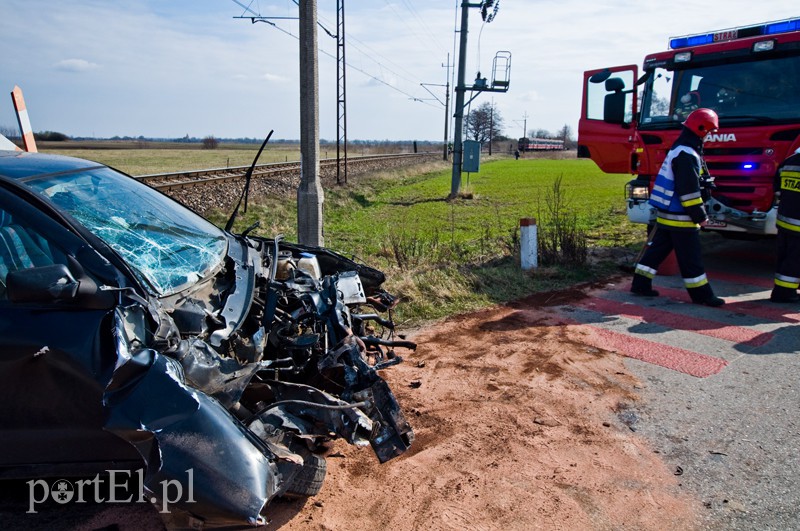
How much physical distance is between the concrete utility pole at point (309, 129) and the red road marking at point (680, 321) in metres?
3.53

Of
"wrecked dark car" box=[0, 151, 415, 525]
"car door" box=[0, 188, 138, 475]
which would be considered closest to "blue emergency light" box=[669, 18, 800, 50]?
"wrecked dark car" box=[0, 151, 415, 525]

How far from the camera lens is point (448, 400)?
173 inches

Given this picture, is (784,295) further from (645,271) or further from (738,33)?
(738,33)

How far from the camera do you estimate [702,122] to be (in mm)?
6523

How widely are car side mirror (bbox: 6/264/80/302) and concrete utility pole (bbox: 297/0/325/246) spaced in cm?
482

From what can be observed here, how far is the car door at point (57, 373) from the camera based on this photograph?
2488 millimetres

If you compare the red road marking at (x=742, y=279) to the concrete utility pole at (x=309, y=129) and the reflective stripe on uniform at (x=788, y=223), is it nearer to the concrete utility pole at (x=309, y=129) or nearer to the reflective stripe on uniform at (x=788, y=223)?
the reflective stripe on uniform at (x=788, y=223)

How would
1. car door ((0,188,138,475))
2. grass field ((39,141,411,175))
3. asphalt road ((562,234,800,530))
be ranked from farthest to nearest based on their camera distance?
grass field ((39,141,411,175)) < asphalt road ((562,234,800,530)) < car door ((0,188,138,475))

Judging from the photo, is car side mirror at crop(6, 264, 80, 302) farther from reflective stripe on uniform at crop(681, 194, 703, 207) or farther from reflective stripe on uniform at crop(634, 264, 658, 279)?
reflective stripe on uniform at crop(634, 264, 658, 279)

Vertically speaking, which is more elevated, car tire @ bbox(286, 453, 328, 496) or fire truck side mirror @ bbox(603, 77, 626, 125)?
fire truck side mirror @ bbox(603, 77, 626, 125)

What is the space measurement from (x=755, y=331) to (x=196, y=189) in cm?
1324

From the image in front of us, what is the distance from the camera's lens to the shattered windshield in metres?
3.03

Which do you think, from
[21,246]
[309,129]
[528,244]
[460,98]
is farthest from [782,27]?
[460,98]

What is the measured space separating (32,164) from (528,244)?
6533 mm
